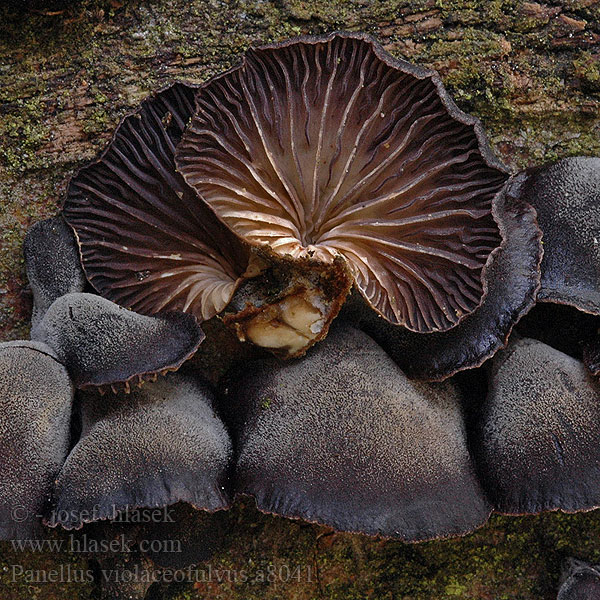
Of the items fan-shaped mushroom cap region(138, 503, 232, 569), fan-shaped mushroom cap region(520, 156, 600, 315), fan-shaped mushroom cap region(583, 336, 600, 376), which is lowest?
fan-shaped mushroom cap region(138, 503, 232, 569)

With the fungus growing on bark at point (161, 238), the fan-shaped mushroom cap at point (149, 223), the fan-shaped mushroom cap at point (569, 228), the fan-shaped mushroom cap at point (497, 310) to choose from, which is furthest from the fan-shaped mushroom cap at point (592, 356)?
the fan-shaped mushroom cap at point (149, 223)

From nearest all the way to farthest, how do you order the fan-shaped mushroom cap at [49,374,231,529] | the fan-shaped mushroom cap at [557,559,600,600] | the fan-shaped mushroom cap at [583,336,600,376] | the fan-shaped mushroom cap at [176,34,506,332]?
the fan-shaped mushroom cap at [49,374,231,529] → the fan-shaped mushroom cap at [176,34,506,332] → the fan-shaped mushroom cap at [583,336,600,376] → the fan-shaped mushroom cap at [557,559,600,600]

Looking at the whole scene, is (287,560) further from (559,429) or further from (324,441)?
(559,429)

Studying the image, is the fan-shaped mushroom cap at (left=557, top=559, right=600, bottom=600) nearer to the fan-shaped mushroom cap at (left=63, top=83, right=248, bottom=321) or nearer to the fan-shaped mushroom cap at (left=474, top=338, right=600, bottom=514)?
the fan-shaped mushroom cap at (left=474, top=338, right=600, bottom=514)

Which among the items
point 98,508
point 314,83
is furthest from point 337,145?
point 98,508

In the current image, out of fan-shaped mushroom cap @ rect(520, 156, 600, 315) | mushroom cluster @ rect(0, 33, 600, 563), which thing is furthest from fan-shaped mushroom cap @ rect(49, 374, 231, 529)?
fan-shaped mushroom cap @ rect(520, 156, 600, 315)

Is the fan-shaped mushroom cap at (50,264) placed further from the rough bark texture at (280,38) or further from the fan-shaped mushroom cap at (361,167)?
the fan-shaped mushroom cap at (361,167)
